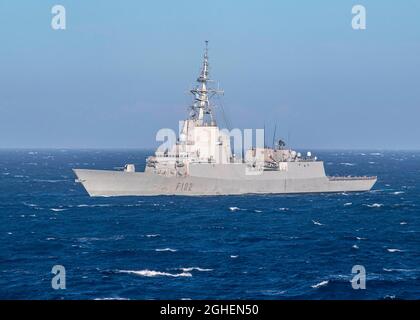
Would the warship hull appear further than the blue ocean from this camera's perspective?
Yes

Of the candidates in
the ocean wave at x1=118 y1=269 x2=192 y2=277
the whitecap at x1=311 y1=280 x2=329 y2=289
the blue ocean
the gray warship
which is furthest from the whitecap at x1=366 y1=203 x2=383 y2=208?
the ocean wave at x1=118 y1=269 x2=192 y2=277

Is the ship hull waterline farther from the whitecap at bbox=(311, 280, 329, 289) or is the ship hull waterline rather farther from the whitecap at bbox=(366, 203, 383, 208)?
the whitecap at bbox=(311, 280, 329, 289)

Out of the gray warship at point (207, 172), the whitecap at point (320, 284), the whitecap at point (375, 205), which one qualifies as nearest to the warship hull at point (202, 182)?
the gray warship at point (207, 172)

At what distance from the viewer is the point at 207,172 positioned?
175ft

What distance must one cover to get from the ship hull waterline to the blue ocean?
1.32 meters

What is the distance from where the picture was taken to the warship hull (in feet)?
170

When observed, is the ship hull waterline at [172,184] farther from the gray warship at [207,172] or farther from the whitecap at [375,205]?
the whitecap at [375,205]

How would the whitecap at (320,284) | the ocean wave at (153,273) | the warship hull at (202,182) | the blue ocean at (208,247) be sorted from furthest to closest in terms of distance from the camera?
1. the warship hull at (202,182)
2. the ocean wave at (153,273)
3. the whitecap at (320,284)
4. the blue ocean at (208,247)

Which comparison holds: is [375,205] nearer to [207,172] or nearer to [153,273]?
[207,172]

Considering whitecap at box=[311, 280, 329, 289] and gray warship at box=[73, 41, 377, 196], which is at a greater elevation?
gray warship at box=[73, 41, 377, 196]

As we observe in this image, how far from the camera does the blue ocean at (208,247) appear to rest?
2316cm
